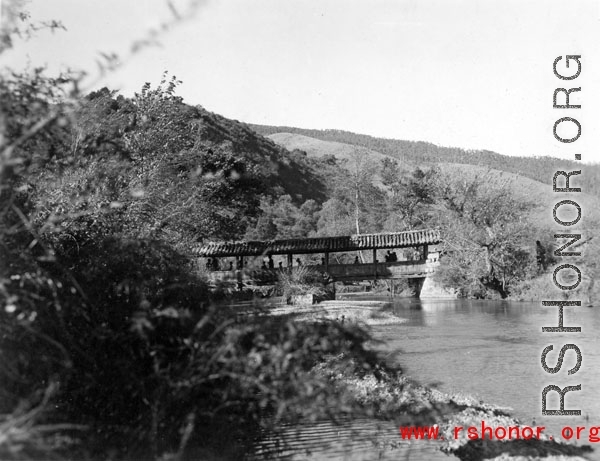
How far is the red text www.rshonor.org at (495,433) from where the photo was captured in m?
6.66

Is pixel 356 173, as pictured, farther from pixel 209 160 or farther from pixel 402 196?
pixel 209 160

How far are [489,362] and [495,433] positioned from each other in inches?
200

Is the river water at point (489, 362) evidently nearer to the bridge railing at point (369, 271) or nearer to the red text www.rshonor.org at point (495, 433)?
the red text www.rshonor.org at point (495, 433)

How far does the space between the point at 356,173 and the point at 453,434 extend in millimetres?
44762

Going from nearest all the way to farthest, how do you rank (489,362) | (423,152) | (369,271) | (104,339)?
(104,339), (489,362), (369,271), (423,152)

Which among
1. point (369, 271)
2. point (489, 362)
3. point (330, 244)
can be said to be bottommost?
point (489, 362)

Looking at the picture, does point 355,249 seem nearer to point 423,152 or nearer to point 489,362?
point 489,362

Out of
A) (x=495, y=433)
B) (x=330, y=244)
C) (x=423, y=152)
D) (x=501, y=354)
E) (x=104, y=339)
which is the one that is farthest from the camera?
(x=423, y=152)

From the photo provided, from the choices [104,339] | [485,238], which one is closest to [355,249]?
[485,238]

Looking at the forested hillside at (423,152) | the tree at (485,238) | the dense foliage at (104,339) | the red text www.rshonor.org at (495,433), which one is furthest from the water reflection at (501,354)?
the forested hillside at (423,152)

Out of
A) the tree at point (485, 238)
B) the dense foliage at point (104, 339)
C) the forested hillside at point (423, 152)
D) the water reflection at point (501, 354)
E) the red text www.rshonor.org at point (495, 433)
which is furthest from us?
the forested hillside at point (423, 152)

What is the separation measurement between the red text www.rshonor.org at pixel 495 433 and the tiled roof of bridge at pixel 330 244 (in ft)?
63.7

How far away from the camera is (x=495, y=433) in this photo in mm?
6793

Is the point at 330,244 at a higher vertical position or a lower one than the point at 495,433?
higher
